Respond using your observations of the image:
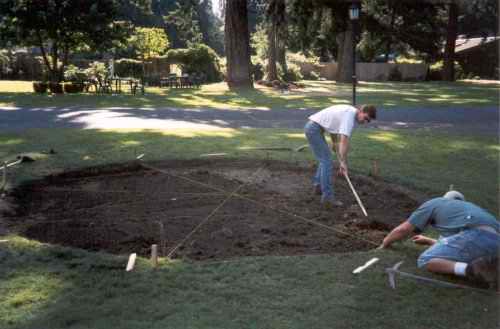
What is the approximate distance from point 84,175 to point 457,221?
21.9 feet

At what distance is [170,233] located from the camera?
6684 millimetres

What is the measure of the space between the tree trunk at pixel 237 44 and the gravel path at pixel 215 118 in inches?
425

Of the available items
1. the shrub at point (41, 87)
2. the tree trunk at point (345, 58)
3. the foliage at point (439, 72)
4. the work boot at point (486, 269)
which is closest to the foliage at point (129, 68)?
the shrub at point (41, 87)

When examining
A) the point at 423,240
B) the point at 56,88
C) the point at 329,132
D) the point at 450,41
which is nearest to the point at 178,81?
the point at 56,88

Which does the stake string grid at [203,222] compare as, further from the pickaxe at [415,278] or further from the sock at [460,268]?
the sock at [460,268]

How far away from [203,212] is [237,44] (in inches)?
914

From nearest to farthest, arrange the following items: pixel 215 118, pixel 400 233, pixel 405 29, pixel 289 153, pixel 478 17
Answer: pixel 400 233
pixel 289 153
pixel 215 118
pixel 478 17
pixel 405 29

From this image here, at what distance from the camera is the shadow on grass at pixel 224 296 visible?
4266 mm

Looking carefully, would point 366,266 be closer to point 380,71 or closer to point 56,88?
point 56,88

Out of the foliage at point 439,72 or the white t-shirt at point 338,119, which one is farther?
the foliage at point 439,72

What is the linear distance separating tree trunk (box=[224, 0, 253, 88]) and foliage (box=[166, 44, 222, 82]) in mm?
8533

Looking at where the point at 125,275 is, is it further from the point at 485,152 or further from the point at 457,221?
the point at 485,152

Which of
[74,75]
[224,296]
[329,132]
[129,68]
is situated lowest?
[224,296]

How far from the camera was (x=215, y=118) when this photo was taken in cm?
1739
